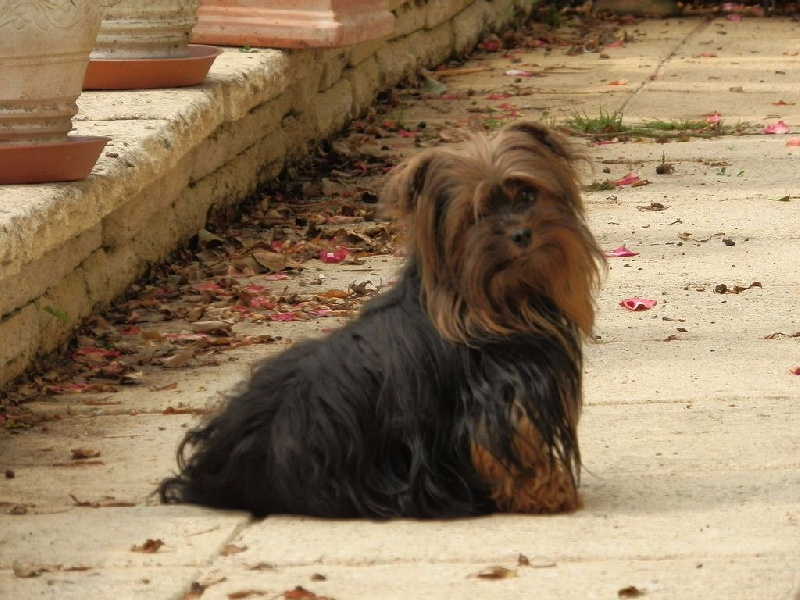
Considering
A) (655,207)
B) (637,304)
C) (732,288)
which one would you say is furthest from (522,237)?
(655,207)

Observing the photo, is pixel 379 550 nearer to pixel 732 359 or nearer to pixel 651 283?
pixel 732 359

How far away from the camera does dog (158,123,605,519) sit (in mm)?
3924

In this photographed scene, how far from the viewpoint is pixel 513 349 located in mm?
4086

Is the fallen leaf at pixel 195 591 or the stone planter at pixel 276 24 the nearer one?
the fallen leaf at pixel 195 591

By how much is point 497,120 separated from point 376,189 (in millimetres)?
1605

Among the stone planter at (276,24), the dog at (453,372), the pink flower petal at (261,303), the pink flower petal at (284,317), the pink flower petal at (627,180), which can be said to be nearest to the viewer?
the dog at (453,372)

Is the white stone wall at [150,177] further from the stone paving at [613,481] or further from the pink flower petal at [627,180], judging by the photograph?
the pink flower petal at [627,180]

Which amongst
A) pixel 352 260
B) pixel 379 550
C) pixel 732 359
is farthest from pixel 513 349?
pixel 352 260

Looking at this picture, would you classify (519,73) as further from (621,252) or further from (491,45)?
(621,252)

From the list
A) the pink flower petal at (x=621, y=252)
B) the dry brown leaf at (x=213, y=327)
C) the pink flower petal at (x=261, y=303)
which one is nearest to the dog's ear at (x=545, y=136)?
the dry brown leaf at (x=213, y=327)

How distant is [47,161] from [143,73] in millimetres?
1876

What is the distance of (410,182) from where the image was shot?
4000mm

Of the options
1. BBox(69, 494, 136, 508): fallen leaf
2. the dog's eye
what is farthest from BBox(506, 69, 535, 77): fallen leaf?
the dog's eye

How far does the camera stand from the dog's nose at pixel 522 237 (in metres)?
3.86
